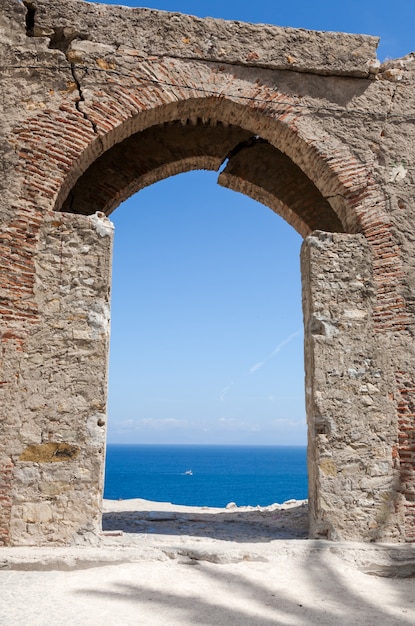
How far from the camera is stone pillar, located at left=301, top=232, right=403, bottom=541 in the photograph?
201 inches

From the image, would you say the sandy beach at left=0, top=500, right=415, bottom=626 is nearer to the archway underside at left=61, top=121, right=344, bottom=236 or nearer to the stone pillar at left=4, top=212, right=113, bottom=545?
the stone pillar at left=4, top=212, right=113, bottom=545

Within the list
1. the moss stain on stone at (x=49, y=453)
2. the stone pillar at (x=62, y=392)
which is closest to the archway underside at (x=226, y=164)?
the stone pillar at (x=62, y=392)

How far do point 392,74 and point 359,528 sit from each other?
466 centimetres

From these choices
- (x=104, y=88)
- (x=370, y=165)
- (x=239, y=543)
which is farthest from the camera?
(x=370, y=165)

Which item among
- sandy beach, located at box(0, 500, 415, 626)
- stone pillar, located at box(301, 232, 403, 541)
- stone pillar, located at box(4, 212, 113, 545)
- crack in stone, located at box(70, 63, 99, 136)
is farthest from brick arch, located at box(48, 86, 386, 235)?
sandy beach, located at box(0, 500, 415, 626)

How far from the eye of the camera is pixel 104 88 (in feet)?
18.1

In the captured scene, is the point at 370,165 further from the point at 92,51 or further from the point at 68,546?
the point at 68,546

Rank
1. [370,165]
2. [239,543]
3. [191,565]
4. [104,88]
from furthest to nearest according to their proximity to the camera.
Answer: [370,165], [104,88], [239,543], [191,565]

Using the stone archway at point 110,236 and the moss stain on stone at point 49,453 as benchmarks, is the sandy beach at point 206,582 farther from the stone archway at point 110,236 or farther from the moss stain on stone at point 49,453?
the moss stain on stone at point 49,453

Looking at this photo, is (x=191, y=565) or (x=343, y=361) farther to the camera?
(x=343, y=361)

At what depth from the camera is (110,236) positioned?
5250 millimetres

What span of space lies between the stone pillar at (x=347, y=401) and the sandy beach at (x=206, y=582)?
0.27 meters

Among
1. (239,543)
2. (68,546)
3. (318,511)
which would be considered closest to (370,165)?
(318,511)

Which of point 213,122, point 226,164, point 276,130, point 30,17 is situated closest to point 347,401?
point 276,130
